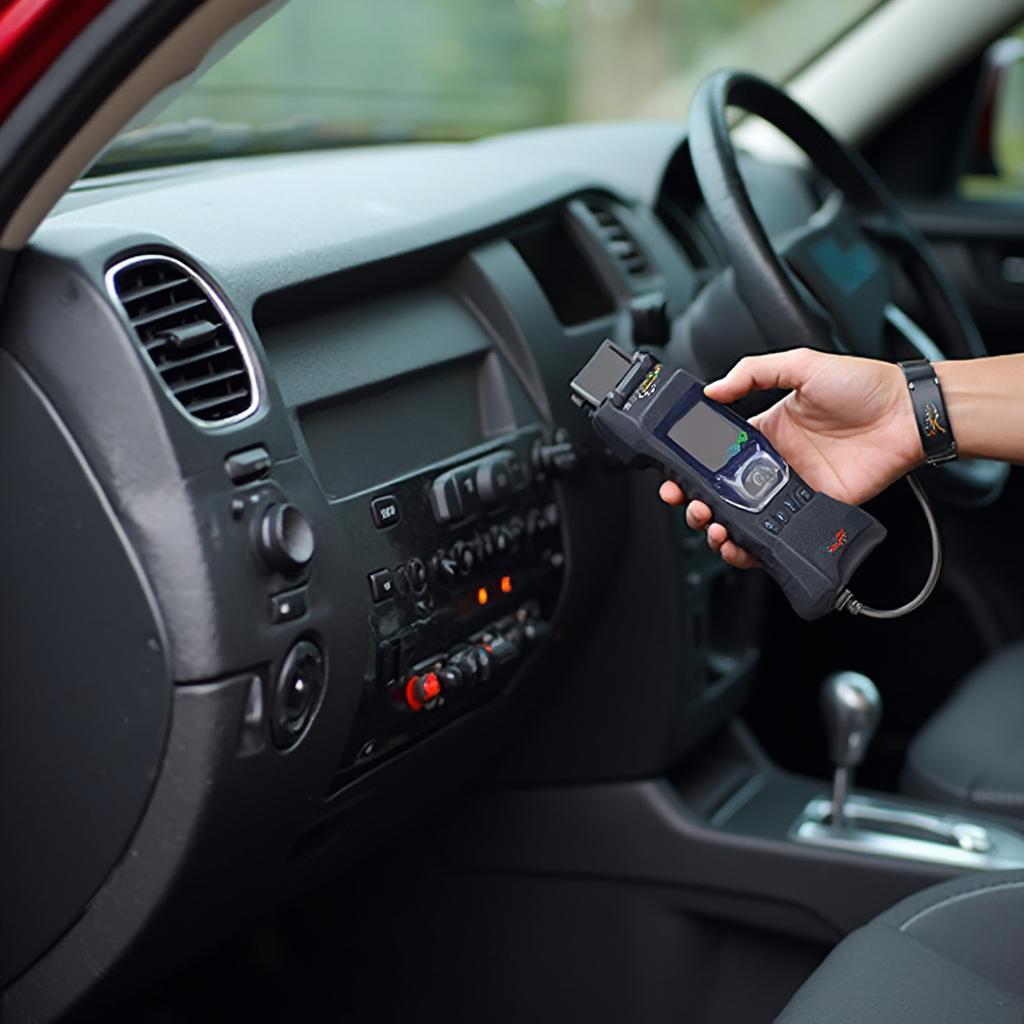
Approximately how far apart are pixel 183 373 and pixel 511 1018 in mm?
1118

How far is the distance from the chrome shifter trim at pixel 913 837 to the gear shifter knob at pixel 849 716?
77mm

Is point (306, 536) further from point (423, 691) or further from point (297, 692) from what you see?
point (423, 691)

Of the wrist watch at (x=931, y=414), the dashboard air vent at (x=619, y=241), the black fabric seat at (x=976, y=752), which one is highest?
the dashboard air vent at (x=619, y=241)

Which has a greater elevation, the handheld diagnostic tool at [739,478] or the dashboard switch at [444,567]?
the handheld diagnostic tool at [739,478]

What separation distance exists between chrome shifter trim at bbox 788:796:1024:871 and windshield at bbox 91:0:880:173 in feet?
3.26

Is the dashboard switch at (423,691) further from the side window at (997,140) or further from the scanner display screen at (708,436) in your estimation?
the side window at (997,140)

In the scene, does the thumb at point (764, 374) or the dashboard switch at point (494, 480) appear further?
the dashboard switch at point (494, 480)

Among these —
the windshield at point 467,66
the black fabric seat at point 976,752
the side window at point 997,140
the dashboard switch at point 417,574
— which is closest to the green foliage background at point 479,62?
the windshield at point 467,66

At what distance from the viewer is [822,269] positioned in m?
A: 1.72

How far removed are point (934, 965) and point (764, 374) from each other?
0.50 metres

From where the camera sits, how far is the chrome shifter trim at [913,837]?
1829mm

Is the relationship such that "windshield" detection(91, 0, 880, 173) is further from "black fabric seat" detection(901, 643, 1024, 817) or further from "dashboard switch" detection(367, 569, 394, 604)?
"black fabric seat" detection(901, 643, 1024, 817)

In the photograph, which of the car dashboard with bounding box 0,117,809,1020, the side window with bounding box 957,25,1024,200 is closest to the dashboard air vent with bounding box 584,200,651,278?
the car dashboard with bounding box 0,117,809,1020

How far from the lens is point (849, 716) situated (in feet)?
6.28
